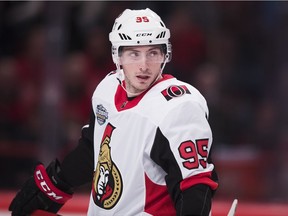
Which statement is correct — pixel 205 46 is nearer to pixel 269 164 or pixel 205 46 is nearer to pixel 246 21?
pixel 246 21

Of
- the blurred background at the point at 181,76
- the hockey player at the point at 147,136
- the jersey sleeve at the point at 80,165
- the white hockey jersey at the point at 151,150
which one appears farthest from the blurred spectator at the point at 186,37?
the white hockey jersey at the point at 151,150

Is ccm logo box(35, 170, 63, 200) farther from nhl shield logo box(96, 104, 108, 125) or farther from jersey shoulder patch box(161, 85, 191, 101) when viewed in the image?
jersey shoulder patch box(161, 85, 191, 101)

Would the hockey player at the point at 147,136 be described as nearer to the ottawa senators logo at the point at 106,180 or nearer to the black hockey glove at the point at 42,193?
the ottawa senators logo at the point at 106,180

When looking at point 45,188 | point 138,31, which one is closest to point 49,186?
point 45,188

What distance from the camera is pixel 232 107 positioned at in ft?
20.2

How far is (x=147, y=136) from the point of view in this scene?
3139 millimetres

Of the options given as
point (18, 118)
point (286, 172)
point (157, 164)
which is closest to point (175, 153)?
Result: point (157, 164)

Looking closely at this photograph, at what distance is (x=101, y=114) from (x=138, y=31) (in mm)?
372

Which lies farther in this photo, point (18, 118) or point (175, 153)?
point (18, 118)

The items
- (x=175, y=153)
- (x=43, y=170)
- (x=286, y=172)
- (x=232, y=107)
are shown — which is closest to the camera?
(x=175, y=153)

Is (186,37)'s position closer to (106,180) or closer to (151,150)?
(106,180)

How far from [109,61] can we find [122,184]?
10.3ft

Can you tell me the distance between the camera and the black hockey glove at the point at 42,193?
11.9 ft

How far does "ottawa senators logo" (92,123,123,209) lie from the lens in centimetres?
326
